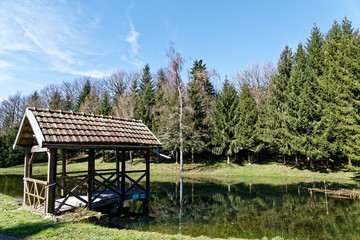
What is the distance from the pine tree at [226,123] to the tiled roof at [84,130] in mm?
22656

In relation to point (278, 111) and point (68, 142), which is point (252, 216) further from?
point (278, 111)

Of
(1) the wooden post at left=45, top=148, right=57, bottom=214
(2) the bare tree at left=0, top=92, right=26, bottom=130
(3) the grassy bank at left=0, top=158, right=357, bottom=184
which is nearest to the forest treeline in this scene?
(3) the grassy bank at left=0, top=158, right=357, bottom=184

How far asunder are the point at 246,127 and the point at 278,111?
5.10 metres

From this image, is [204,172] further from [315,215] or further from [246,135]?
[315,215]

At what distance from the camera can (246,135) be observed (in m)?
33.3

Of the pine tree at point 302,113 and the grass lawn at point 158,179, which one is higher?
the pine tree at point 302,113

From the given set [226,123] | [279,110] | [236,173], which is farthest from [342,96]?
[226,123]

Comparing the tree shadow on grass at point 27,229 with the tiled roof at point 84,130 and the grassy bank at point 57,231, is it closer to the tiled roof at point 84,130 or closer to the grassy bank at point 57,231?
the grassy bank at point 57,231

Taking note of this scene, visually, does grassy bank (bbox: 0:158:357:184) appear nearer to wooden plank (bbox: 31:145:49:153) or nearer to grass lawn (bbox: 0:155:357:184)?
grass lawn (bbox: 0:155:357:184)

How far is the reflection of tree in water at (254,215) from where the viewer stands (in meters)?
8.81

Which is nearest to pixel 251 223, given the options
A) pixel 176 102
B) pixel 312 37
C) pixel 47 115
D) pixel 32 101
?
pixel 47 115

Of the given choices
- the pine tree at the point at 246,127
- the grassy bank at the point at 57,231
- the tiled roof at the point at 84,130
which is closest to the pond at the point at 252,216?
the grassy bank at the point at 57,231

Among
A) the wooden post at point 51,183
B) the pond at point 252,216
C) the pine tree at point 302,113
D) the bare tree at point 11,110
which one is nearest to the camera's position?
the wooden post at point 51,183

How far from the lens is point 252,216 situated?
36.1ft
